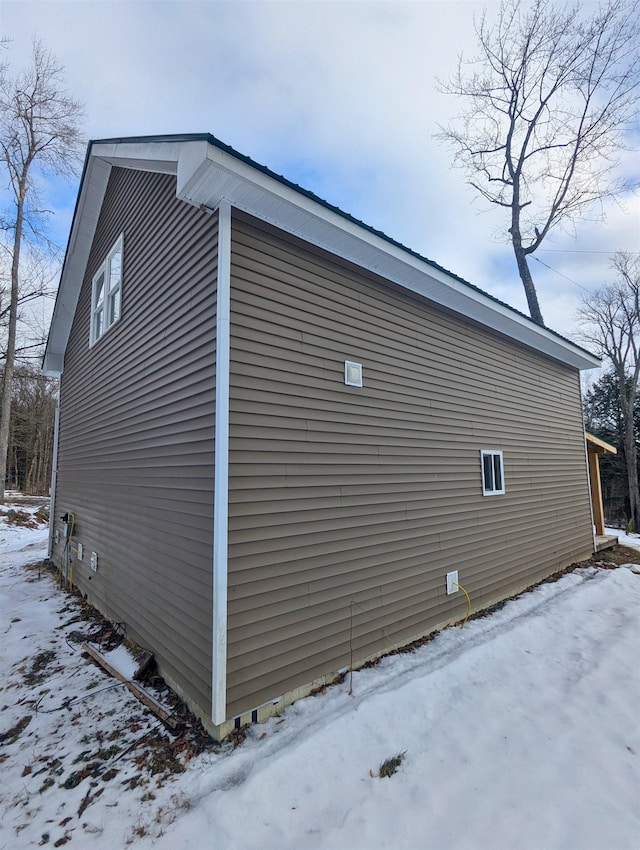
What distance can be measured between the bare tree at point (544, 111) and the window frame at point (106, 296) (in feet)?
40.0

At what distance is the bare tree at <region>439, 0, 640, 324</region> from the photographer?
36.8ft

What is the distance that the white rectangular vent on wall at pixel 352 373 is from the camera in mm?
4062

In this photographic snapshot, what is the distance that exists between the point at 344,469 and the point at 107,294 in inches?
178

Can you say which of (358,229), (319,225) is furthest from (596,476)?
(319,225)

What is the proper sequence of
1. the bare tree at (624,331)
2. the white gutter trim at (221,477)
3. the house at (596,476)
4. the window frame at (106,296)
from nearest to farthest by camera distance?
the white gutter trim at (221,477) → the window frame at (106,296) → the house at (596,476) → the bare tree at (624,331)

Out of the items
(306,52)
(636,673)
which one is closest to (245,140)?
(306,52)

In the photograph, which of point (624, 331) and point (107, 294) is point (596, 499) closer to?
point (107, 294)

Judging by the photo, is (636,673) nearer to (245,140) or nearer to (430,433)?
(430,433)

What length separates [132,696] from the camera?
347cm

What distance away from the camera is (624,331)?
2083 cm

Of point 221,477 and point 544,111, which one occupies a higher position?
point 544,111

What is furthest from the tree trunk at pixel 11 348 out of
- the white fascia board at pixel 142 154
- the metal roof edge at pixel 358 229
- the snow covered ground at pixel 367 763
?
the snow covered ground at pixel 367 763

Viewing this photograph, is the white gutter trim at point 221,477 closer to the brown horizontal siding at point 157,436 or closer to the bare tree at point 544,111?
Result: the brown horizontal siding at point 157,436

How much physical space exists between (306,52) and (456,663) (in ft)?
28.5
